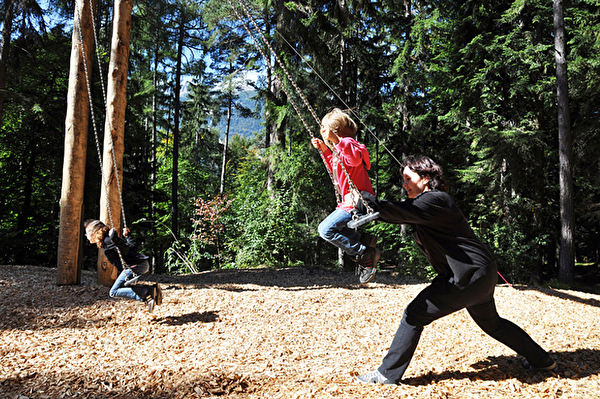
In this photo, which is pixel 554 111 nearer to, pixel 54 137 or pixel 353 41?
pixel 353 41

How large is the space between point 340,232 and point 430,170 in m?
1.03

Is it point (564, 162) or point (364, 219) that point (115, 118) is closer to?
point (364, 219)

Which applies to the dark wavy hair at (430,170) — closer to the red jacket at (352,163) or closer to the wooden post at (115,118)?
the red jacket at (352,163)

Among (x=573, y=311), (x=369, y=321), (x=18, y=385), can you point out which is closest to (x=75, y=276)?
(x=18, y=385)

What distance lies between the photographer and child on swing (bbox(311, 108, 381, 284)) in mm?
3516

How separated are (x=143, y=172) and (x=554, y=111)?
57.1ft

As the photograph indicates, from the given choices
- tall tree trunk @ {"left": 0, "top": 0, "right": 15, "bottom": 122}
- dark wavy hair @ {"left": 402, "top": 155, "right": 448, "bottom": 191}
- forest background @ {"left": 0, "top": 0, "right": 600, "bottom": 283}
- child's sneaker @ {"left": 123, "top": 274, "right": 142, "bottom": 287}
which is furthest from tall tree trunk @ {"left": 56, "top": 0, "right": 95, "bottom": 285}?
tall tree trunk @ {"left": 0, "top": 0, "right": 15, "bottom": 122}

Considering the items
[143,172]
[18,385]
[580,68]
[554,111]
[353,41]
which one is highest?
[353,41]

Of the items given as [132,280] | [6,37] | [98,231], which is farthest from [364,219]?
[6,37]

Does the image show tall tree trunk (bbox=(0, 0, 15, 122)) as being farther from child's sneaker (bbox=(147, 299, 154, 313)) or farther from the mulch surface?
child's sneaker (bbox=(147, 299, 154, 313))

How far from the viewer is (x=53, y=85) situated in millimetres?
16172

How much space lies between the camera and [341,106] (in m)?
15.8

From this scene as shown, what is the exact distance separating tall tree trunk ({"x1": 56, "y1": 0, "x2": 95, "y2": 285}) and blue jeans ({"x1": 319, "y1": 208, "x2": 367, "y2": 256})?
17.6 ft

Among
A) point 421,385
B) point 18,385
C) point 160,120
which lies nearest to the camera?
point 421,385
